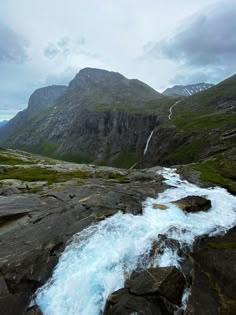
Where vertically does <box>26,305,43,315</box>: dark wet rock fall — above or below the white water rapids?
below

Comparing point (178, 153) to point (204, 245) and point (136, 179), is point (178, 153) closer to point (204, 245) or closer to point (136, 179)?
point (136, 179)

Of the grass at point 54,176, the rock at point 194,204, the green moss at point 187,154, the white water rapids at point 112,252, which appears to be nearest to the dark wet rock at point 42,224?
the white water rapids at point 112,252

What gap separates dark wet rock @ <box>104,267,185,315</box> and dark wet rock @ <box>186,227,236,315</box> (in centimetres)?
145

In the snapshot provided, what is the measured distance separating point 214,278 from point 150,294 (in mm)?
6989

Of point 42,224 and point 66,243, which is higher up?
point 42,224

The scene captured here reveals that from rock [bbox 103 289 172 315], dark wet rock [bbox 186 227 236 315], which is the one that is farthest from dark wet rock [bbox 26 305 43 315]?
dark wet rock [bbox 186 227 236 315]

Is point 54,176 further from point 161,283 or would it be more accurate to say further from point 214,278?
point 161,283

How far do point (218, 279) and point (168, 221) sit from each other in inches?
483

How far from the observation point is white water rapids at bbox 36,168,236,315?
22156mm

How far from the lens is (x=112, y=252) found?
2811cm

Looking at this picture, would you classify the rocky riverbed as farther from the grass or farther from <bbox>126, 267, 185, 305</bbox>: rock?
the grass

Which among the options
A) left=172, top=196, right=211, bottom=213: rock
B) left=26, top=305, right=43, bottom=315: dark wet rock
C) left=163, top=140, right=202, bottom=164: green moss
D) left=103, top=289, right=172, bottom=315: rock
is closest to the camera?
left=103, top=289, right=172, bottom=315: rock

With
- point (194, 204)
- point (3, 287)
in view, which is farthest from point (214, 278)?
point (194, 204)

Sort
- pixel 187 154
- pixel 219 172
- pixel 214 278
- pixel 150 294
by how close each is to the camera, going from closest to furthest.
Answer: pixel 150 294
pixel 214 278
pixel 219 172
pixel 187 154
